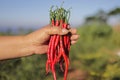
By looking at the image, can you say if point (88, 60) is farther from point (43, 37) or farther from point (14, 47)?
point (43, 37)

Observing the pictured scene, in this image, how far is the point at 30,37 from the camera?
3.46 m

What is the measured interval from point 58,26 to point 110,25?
13.9 m

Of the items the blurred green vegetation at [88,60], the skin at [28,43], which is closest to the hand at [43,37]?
the skin at [28,43]

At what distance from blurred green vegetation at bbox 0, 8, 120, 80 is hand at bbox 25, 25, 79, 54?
2.48 m

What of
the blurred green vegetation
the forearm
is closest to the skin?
the forearm

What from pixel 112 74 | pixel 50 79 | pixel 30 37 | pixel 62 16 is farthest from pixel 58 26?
pixel 112 74

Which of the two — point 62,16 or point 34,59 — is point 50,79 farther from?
point 62,16

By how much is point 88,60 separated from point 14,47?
7346mm

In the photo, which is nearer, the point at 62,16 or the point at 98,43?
the point at 62,16

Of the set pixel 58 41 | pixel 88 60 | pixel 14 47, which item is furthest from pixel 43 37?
pixel 88 60

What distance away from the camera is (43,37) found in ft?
10.7

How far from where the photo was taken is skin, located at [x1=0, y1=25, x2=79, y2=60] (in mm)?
3254

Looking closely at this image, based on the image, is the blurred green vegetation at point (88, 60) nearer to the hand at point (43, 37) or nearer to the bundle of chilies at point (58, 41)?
the hand at point (43, 37)

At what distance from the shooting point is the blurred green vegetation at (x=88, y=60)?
20.9 feet
